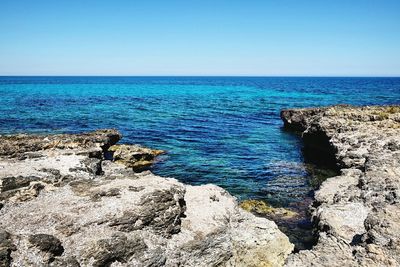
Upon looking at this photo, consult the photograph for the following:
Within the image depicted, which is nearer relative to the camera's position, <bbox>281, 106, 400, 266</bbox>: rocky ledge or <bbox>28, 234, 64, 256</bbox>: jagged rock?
<bbox>28, 234, 64, 256</bbox>: jagged rock

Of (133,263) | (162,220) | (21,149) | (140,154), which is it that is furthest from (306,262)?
(140,154)

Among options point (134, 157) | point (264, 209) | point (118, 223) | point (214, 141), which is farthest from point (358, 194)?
point (214, 141)

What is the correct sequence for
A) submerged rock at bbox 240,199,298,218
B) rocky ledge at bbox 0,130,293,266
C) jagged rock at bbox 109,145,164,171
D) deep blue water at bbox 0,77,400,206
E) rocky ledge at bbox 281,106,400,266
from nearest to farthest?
rocky ledge at bbox 0,130,293,266
rocky ledge at bbox 281,106,400,266
submerged rock at bbox 240,199,298,218
deep blue water at bbox 0,77,400,206
jagged rock at bbox 109,145,164,171

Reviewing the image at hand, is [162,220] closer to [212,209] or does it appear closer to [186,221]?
[186,221]

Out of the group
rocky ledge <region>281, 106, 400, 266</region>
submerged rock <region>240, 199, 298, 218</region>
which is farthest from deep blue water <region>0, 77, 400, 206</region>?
rocky ledge <region>281, 106, 400, 266</region>

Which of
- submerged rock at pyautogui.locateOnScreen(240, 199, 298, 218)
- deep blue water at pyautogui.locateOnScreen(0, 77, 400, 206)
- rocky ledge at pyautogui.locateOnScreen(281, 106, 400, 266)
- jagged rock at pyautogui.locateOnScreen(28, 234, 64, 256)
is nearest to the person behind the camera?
jagged rock at pyautogui.locateOnScreen(28, 234, 64, 256)

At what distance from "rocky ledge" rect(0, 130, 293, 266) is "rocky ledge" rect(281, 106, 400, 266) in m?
2.25

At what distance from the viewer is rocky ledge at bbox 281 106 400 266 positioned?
36.4 feet

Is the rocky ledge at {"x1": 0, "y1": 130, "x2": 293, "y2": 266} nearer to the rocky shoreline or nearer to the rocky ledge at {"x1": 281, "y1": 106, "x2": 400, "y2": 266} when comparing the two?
the rocky shoreline

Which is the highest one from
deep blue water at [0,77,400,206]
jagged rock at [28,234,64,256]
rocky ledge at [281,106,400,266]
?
jagged rock at [28,234,64,256]

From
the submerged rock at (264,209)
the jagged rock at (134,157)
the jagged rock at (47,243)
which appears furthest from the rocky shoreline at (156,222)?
the jagged rock at (134,157)

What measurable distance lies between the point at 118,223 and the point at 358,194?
12161mm

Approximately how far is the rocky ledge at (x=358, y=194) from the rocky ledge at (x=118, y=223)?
7.39 feet

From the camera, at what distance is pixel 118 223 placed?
1077 centimetres
